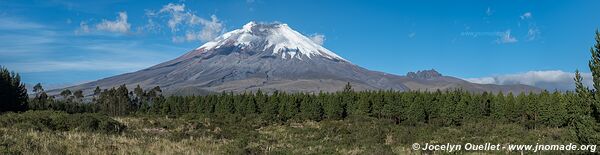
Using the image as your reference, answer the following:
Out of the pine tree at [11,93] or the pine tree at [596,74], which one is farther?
the pine tree at [11,93]

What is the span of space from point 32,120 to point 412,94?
4827cm

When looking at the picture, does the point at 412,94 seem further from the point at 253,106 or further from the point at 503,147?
the point at 503,147

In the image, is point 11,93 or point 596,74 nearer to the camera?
point 596,74

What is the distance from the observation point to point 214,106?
81125 mm

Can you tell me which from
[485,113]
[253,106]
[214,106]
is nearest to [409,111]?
[485,113]

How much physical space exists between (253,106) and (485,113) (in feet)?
112

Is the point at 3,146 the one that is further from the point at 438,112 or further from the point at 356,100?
the point at 356,100

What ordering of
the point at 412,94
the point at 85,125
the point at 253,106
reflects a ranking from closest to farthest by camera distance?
the point at 85,125, the point at 412,94, the point at 253,106

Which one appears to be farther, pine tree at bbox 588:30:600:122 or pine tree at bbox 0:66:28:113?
pine tree at bbox 0:66:28:113

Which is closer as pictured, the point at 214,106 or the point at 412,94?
the point at 412,94

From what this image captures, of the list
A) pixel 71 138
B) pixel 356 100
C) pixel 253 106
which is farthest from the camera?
pixel 253 106

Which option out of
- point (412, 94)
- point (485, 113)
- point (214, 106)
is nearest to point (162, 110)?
point (214, 106)

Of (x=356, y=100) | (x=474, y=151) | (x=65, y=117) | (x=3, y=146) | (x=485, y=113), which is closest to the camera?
(x=3, y=146)

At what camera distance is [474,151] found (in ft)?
61.9
